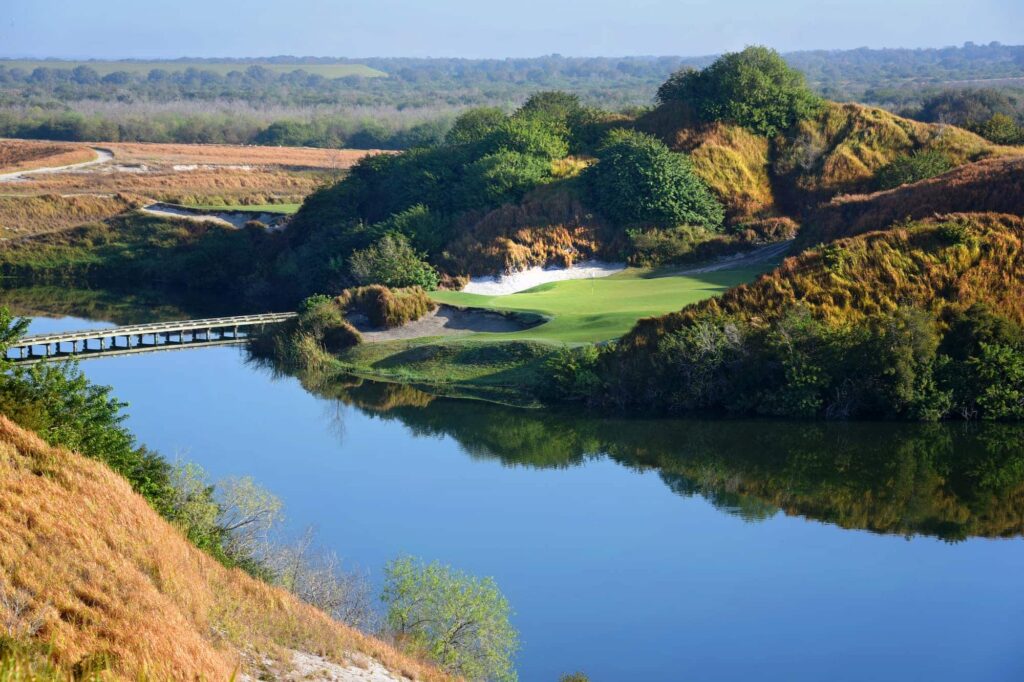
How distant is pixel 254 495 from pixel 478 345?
18315 millimetres

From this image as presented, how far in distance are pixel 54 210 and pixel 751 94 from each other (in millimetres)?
38155

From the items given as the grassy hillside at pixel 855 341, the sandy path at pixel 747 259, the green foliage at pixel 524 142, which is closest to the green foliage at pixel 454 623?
the grassy hillside at pixel 855 341

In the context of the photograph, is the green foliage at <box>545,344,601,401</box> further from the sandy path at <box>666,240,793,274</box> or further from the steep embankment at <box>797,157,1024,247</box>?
the sandy path at <box>666,240,793,274</box>

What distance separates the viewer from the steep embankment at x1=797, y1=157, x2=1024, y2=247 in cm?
4447

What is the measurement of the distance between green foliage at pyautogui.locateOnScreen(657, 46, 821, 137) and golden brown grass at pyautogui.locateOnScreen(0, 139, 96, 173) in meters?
49.7

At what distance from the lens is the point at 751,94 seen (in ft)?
210

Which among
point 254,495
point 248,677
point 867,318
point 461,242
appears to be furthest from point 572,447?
point 461,242

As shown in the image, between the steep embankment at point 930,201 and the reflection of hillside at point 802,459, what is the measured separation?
1316 cm

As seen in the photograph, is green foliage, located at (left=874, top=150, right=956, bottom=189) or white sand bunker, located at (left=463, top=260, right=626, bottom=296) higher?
green foliage, located at (left=874, top=150, right=956, bottom=189)

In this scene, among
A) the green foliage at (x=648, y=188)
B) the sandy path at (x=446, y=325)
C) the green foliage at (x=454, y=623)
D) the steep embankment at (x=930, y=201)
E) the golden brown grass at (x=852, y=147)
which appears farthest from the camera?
the golden brown grass at (x=852, y=147)

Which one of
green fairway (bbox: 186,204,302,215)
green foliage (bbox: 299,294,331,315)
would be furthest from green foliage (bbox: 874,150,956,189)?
green fairway (bbox: 186,204,302,215)

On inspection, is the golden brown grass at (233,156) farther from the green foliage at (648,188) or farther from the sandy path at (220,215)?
the green foliage at (648,188)

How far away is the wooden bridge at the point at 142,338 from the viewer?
139ft

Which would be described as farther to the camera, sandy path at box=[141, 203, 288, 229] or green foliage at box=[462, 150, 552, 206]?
sandy path at box=[141, 203, 288, 229]
